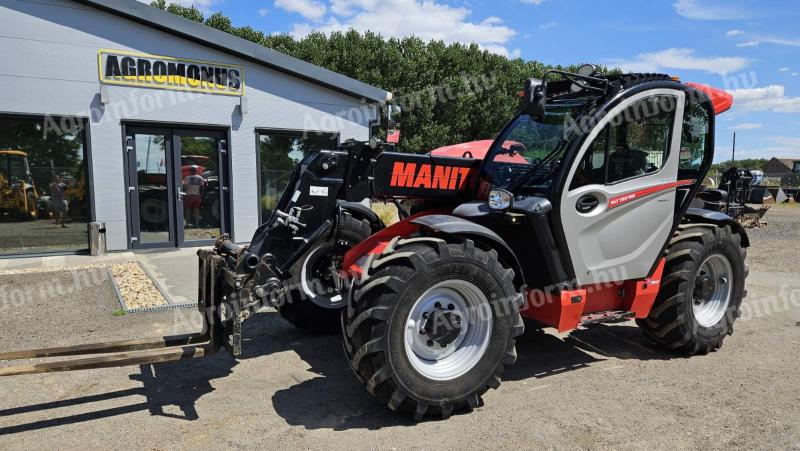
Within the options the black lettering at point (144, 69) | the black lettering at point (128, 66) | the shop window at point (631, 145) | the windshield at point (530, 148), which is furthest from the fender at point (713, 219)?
the black lettering at point (128, 66)

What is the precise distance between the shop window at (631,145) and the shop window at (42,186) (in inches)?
374

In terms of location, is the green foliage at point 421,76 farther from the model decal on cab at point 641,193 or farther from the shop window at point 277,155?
the model decal on cab at point 641,193

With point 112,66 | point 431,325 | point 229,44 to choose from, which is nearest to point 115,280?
point 112,66

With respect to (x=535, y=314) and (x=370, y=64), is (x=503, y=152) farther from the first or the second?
(x=370, y=64)

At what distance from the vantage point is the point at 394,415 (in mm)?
3918

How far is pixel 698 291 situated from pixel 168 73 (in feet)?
32.5

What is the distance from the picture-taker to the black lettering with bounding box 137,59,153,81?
10.6 meters

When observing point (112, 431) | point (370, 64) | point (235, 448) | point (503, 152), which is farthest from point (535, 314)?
point (370, 64)

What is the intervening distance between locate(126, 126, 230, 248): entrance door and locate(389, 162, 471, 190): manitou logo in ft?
25.1

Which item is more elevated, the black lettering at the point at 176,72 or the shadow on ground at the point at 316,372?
the black lettering at the point at 176,72

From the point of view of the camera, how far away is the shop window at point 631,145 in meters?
4.54

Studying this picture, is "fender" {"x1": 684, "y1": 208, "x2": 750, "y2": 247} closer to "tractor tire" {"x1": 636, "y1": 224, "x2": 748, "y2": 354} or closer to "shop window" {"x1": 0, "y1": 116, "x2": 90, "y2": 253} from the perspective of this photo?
"tractor tire" {"x1": 636, "y1": 224, "x2": 748, "y2": 354}

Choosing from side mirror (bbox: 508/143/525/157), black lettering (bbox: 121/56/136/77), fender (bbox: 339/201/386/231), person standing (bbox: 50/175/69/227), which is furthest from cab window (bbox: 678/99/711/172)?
person standing (bbox: 50/175/69/227)

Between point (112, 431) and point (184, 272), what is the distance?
18.7 ft
